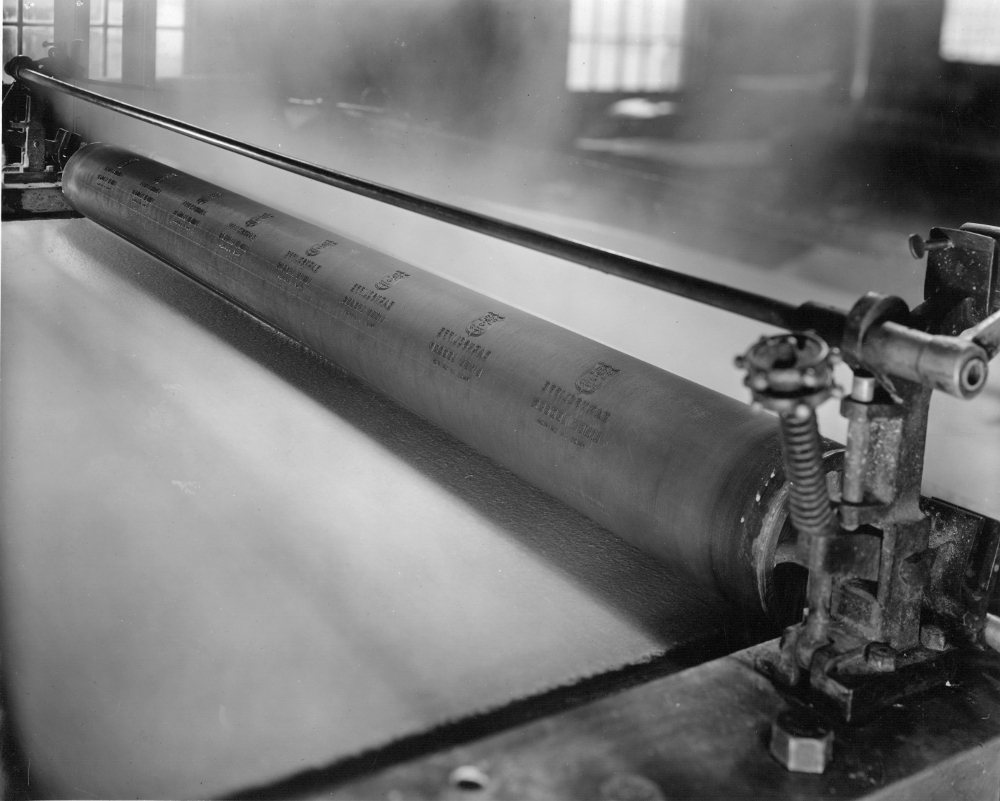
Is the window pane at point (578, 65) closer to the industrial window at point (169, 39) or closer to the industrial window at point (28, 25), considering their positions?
the industrial window at point (169, 39)

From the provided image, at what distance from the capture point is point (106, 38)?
4.45 metres

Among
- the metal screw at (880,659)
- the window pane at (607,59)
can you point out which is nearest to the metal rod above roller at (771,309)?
the metal screw at (880,659)

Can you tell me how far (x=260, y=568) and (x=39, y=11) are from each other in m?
4.21

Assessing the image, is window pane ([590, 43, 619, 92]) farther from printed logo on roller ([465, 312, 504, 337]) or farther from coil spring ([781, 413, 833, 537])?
coil spring ([781, 413, 833, 537])

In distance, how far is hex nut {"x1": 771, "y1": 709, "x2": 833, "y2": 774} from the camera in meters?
0.82

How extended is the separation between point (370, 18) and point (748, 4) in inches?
86.7

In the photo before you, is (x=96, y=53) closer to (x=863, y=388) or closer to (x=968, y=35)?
(x=968, y=35)

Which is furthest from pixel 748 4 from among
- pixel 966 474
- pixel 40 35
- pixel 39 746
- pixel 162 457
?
pixel 40 35

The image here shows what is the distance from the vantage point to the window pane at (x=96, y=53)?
14.7 feet

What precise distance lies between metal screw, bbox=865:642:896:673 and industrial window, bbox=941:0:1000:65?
356 cm

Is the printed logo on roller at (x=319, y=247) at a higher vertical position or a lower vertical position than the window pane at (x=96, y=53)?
lower

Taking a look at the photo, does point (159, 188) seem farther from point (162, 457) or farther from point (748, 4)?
point (748, 4)

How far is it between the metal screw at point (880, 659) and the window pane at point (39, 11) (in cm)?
463

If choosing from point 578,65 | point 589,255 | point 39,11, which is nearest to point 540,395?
point 589,255
